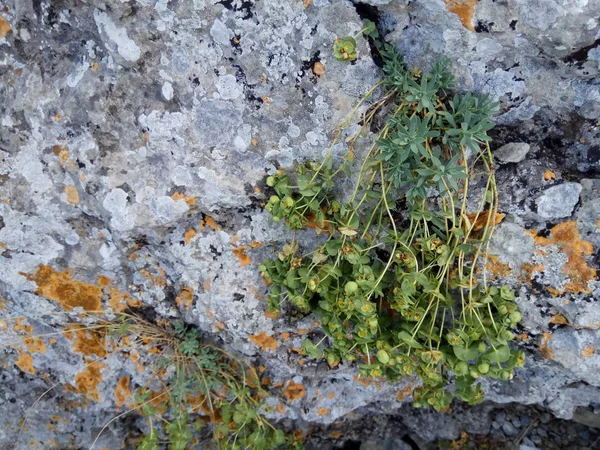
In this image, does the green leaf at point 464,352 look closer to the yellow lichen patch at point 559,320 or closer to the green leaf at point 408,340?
the green leaf at point 408,340

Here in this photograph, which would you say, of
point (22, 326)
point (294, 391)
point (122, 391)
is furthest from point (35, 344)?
point (294, 391)

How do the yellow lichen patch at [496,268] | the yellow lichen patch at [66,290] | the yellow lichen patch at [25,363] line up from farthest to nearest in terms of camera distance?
the yellow lichen patch at [25,363], the yellow lichen patch at [66,290], the yellow lichen patch at [496,268]

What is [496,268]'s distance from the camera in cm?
261

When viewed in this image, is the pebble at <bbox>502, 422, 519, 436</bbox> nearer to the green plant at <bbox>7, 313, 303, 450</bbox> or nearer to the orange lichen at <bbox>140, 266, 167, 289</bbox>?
the green plant at <bbox>7, 313, 303, 450</bbox>

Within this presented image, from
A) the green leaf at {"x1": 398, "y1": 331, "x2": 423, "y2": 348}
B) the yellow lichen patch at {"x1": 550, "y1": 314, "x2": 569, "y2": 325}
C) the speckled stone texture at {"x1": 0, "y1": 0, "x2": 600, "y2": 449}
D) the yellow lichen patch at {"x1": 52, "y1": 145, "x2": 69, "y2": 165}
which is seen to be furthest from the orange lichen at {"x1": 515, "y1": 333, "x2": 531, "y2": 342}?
the yellow lichen patch at {"x1": 52, "y1": 145, "x2": 69, "y2": 165}

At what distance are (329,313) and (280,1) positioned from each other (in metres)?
1.51

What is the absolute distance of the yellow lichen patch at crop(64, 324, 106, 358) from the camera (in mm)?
3346

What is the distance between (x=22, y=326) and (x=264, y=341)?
1559 mm

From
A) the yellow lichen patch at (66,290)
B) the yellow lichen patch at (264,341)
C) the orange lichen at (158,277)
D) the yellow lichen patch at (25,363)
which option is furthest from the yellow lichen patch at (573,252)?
the yellow lichen patch at (25,363)

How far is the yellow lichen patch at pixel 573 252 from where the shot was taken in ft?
8.16

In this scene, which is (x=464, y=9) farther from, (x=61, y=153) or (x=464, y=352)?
(x=61, y=153)

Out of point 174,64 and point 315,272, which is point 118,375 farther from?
point 174,64

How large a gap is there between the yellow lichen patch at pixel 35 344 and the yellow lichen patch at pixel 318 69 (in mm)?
2444

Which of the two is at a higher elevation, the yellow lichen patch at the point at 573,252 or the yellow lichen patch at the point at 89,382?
the yellow lichen patch at the point at 573,252
